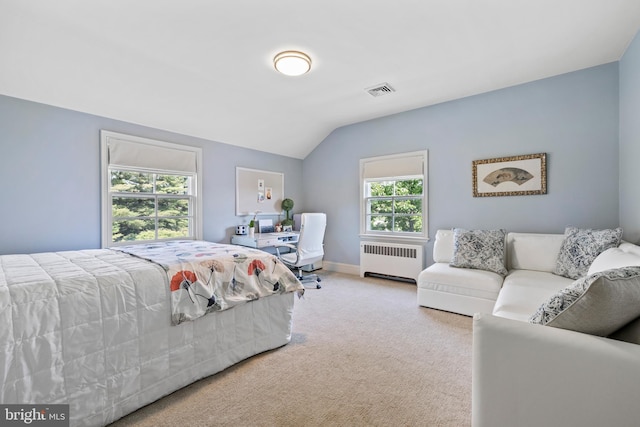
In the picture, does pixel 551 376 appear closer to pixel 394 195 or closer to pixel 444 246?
pixel 444 246

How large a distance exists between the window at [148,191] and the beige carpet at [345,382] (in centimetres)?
222

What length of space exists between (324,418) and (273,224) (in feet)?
12.1

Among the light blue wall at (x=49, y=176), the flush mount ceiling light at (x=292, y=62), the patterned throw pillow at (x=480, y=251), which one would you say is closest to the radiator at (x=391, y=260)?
the patterned throw pillow at (x=480, y=251)

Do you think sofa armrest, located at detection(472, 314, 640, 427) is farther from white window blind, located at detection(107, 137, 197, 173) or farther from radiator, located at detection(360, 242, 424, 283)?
white window blind, located at detection(107, 137, 197, 173)

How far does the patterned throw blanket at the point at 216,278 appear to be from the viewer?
174 cm

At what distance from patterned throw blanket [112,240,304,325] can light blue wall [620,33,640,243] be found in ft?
10.2

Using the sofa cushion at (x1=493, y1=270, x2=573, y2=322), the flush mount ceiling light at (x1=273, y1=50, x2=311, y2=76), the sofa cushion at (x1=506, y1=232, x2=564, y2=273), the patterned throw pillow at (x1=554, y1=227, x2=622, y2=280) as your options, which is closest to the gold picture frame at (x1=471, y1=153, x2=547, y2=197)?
the sofa cushion at (x1=506, y1=232, x2=564, y2=273)

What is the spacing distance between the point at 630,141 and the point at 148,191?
5.23 m

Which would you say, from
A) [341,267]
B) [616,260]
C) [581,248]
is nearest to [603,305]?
[616,260]

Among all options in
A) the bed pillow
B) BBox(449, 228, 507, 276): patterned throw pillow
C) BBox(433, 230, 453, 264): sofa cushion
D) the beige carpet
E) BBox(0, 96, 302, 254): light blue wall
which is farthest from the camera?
BBox(433, 230, 453, 264): sofa cushion

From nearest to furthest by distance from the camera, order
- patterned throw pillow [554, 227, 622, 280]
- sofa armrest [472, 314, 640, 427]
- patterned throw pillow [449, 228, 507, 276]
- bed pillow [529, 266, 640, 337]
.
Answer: sofa armrest [472, 314, 640, 427]
bed pillow [529, 266, 640, 337]
patterned throw pillow [554, 227, 622, 280]
patterned throw pillow [449, 228, 507, 276]

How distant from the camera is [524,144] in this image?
329 cm

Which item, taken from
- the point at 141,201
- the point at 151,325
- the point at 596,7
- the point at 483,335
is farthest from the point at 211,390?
the point at 596,7

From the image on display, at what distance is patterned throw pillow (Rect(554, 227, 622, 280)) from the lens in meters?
2.33
